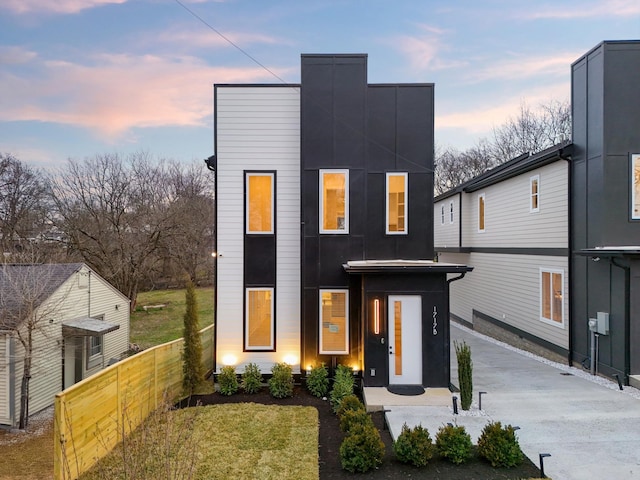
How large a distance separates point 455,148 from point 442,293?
2693 cm

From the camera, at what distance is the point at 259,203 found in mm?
9086

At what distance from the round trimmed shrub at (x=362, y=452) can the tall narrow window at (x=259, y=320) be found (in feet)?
13.6

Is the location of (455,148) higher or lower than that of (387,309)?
higher

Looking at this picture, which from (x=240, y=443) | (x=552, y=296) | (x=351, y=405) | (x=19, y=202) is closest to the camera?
(x=240, y=443)

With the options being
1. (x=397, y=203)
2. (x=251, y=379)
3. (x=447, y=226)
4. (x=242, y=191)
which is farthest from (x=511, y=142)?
(x=251, y=379)

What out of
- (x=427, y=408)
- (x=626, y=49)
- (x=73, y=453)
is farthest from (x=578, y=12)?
(x=73, y=453)

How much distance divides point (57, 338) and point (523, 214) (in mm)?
13411

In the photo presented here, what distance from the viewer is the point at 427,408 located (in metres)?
6.82

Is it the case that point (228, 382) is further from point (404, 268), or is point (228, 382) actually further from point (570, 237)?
point (570, 237)

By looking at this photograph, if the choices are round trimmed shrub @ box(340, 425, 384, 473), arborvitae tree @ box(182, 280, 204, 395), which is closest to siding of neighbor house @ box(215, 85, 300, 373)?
arborvitae tree @ box(182, 280, 204, 395)

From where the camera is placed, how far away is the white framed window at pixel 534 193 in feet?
35.9

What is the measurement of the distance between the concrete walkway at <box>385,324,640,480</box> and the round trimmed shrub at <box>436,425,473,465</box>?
2.04 feet

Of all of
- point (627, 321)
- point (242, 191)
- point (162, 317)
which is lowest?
point (162, 317)

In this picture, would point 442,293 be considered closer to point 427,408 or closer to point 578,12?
point 427,408
